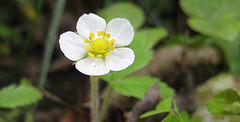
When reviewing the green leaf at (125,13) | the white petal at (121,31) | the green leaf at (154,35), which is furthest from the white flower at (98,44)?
the green leaf at (125,13)

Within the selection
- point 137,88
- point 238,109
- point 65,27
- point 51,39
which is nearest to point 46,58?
point 51,39

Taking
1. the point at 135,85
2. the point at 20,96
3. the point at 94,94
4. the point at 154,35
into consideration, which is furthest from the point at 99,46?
the point at 154,35

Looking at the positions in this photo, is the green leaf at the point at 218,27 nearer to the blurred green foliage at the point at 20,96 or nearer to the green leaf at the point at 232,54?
the green leaf at the point at 232,54

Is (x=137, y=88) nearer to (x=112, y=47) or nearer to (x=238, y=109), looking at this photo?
(x=112, y=47)

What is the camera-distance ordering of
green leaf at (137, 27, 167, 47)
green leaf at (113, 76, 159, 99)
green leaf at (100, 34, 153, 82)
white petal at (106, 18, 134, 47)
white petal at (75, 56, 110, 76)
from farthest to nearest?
green leaf at (137, 27, 167, 47)
green leaf at (100, 34, 153, 82)
green leaf at (113, 76, 159, 99)
white petal at (106, 18, 134, 47)
white petal at (75, 56, 110, 76)

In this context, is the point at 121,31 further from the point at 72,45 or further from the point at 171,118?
the point at 171,118

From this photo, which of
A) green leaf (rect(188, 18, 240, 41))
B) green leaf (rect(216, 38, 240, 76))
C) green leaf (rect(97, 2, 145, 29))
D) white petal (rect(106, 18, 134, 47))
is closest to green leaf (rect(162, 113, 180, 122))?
white petal (rect(106, 18, 134, 47))

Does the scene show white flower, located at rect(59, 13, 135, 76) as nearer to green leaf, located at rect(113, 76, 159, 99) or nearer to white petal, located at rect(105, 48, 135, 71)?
white petal, located at rect(105, 48, 135, 71)
